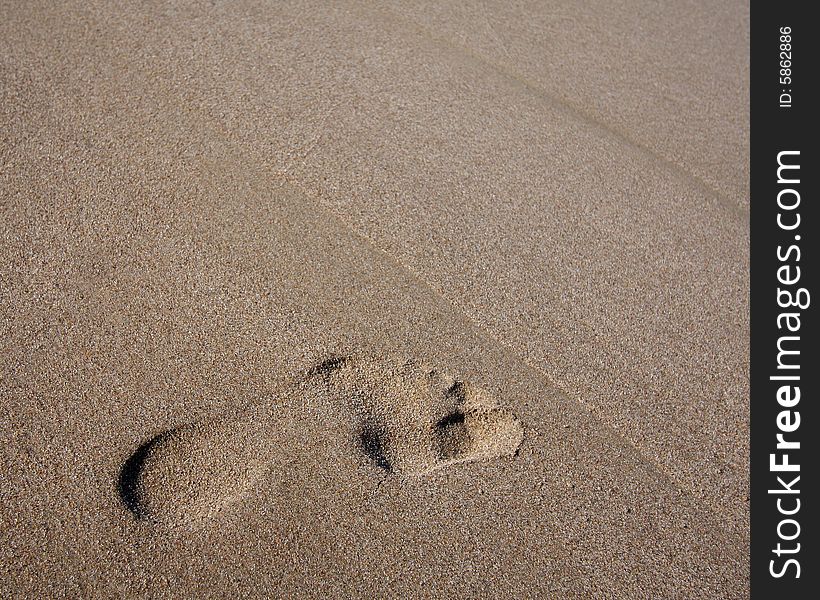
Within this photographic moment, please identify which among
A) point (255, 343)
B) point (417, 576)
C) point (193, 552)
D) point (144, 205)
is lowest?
point (417, 576)

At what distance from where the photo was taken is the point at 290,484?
2488 mm

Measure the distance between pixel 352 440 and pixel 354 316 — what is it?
1.78 ft

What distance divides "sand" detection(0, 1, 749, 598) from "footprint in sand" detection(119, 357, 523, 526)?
0.4 inches

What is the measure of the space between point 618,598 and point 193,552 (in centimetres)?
135

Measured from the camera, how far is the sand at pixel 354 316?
2410mm

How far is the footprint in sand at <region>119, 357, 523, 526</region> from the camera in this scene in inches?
94.3

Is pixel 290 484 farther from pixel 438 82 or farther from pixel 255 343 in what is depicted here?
pixel 438 82

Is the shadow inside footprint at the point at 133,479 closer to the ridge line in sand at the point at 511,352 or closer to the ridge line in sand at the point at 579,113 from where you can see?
the ridge line in sand at the point at 511,352

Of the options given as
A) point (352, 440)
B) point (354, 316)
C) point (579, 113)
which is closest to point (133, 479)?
point (352, 440)

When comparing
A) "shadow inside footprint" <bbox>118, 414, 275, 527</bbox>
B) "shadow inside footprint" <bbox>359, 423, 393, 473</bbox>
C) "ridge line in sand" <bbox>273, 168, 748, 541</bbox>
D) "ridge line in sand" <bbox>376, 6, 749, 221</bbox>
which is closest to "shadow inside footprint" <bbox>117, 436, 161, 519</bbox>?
"shadow inside footprint" <bbox>118, 414, 275, 527</bbox>

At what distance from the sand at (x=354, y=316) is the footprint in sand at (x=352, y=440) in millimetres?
10

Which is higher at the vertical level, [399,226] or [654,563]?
[399,226]

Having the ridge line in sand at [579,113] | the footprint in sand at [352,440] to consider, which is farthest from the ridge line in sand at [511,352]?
the ridge line in sand at [579,113]

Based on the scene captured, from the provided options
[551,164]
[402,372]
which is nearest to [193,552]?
[402,372]
